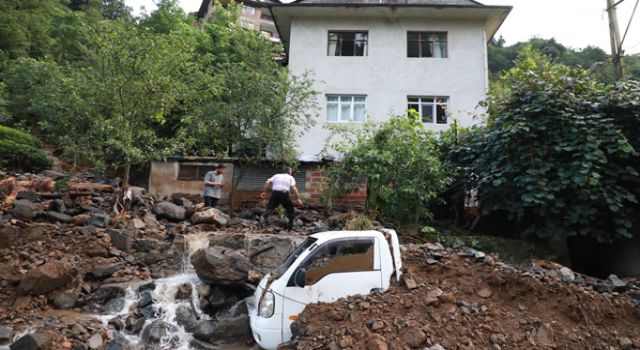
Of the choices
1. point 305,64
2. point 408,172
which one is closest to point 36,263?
point 408,172

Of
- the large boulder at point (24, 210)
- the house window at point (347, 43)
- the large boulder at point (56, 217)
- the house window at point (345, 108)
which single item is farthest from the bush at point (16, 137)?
the house window at point (347, 43)

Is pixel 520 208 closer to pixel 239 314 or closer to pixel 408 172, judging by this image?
pixel 408 172

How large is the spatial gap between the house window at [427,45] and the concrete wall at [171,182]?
10.5 m

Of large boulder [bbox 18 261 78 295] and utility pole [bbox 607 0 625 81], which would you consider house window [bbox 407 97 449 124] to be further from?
large boulder [bbox 18 261 78 295]

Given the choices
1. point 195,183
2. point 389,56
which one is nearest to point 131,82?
point 195,183

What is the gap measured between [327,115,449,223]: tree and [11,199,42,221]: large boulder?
7.65 metres

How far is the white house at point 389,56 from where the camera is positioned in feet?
57.4

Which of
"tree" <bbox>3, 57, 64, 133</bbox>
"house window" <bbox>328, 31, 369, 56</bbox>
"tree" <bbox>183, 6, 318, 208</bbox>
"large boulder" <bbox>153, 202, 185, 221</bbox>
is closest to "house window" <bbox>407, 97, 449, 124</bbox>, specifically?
"house window" <bbox>328, 31, 369, 56</bbox>

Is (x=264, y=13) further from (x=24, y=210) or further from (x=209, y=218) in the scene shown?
(x=24, y=210)

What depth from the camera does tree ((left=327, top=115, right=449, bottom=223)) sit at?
35.2ft

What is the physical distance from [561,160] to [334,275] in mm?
7138

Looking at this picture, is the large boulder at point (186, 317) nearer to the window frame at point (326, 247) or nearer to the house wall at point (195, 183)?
the window frame at point (326, 247)

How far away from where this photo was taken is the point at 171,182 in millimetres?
14617

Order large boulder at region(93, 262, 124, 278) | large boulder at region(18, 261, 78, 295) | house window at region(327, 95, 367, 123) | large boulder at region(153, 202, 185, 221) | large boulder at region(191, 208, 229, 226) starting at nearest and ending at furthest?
1. large boulder at region(18, 261, 78, 295)
2. large boulder at region(93, 262, 124, 278)
3. large boulder at region(191, 208, 229, 226)
4. large boulder at region(153, 202, 185, 221)
5. house window at region(327, 95, 367, 123)
